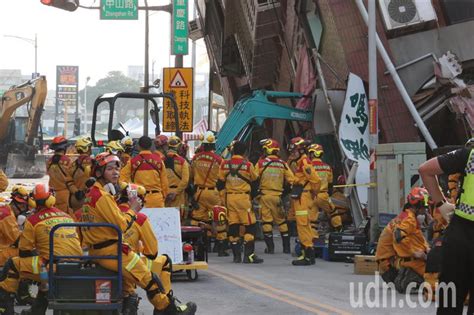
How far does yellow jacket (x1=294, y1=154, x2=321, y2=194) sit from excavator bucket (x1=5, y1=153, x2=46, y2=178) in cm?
3407

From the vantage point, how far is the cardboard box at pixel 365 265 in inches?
645

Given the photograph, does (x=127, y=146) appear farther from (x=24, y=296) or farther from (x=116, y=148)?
(x=24, y=296)

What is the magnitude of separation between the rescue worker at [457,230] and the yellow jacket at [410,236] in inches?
235

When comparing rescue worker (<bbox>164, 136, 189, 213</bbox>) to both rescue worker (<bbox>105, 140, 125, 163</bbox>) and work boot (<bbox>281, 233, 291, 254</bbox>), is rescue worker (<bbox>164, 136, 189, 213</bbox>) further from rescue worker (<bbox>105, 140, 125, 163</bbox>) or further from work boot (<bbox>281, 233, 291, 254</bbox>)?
work boot (<bbox>281, 233, 291, 254</bbox>)

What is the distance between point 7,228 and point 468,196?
6717 millimetres

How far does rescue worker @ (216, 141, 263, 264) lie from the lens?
18.6 m

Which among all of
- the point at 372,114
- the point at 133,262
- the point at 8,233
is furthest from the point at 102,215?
the point at 372,114

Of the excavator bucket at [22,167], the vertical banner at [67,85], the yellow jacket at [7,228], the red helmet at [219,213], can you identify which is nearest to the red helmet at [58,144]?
the red helmet at [219,213]

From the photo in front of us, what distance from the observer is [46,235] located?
11523 mm

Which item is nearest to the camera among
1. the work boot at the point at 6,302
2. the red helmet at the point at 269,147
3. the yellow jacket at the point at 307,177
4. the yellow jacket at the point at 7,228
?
the work boot at the point at 6,302

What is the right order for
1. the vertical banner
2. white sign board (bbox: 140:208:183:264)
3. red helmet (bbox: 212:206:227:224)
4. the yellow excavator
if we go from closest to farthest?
white sign board (bbox: 140:208:183:264)
red helmet (bbox: 212:206:227:224)
the yellow excavator
the vertical banner

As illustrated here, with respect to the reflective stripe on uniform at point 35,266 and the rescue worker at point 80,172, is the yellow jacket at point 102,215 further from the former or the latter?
the rescue worker at point 80,172

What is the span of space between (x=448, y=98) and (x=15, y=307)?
13.0 metres

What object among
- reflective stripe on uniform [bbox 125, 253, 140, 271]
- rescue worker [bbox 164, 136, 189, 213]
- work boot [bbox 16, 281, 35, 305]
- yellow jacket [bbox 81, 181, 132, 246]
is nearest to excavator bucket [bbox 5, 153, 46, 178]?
rescue worker [bbox 164, 136, 189, 213]
